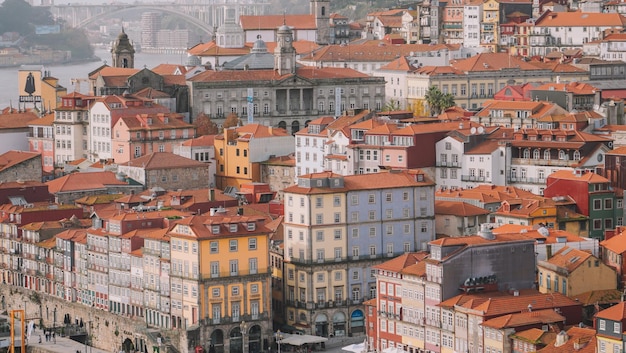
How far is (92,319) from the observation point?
7094cm

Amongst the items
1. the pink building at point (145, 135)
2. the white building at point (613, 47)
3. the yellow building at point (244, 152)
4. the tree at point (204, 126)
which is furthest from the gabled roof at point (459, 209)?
the white building at point (613, 47)

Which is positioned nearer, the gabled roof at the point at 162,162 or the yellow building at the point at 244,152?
the gabled roof at the point at 162,162

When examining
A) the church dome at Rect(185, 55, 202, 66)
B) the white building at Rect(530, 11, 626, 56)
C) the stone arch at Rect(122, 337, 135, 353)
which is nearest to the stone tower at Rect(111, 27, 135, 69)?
the church dome at Rect(185, 55, 202, 66)

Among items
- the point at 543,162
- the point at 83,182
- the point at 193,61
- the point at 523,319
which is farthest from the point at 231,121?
the point at 523,319

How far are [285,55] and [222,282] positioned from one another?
45.0m

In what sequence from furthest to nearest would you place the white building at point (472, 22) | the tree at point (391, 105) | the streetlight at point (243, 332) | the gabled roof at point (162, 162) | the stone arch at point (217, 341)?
the white building at point (472, 22) → the tree at point (391, 105) → the gabled roof at point (162, 162) → the streetlight at point (243, 332) → the stone arch at point (217, 341)

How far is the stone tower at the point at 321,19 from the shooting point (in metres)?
145

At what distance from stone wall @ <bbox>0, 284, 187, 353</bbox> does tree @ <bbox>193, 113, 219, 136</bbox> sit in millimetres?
23714

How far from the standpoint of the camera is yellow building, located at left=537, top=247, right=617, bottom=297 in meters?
62.5

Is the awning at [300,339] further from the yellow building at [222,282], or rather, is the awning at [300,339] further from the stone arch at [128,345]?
the stone arch at [128,345]

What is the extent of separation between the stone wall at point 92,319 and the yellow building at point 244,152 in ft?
49.7

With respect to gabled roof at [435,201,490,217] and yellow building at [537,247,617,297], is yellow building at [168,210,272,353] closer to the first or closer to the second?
gabled roof at [435,201,490,217]

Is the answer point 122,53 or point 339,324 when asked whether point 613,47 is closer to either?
point 122,53

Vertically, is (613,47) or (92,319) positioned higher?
(613,47)
